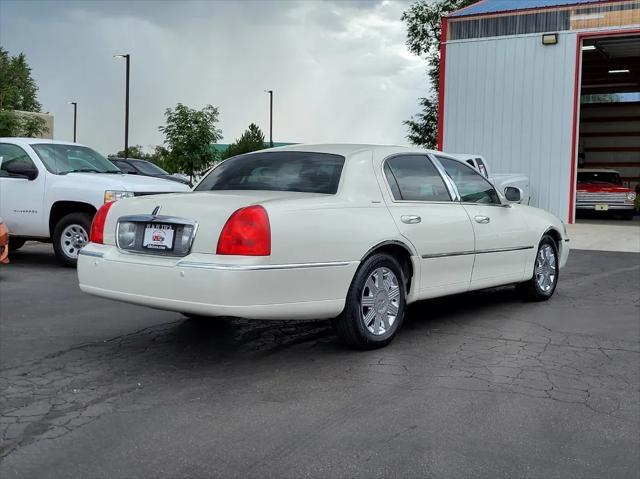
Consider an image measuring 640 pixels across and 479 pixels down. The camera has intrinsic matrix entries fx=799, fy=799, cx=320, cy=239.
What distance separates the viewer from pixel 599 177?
24.4m

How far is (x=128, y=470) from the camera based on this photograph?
3.49 meters

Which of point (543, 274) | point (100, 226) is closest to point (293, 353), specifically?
point (100, 226)

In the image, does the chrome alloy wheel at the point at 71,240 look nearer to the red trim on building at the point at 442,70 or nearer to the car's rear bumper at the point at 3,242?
the car's rear bumper at the point at 3,242

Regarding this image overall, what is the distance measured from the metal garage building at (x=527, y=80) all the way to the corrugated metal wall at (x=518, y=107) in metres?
0.03

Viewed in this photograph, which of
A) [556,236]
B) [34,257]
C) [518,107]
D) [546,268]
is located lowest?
[34,257]

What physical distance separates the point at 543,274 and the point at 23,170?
6764 millimetres

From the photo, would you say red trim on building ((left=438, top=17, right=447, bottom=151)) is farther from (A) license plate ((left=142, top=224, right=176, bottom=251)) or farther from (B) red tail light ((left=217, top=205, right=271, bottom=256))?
(B) red tail light ((left=217, top=205, right=271, bottom=256))

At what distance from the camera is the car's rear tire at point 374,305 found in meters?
5.57

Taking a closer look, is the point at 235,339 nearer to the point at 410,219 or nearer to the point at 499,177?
the point at 410,219

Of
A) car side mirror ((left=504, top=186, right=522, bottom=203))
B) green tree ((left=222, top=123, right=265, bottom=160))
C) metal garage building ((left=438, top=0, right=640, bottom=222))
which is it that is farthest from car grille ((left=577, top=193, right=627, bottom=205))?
green tree ((left=222, top=123, right=265, bottom=160))

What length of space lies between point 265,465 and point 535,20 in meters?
19.7

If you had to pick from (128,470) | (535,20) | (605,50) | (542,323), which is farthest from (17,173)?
(605,50)

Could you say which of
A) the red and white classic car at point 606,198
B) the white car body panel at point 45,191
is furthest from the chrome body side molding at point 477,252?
the red and white classic car at point 606,198

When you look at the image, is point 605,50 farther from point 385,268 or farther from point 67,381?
point 67,381
